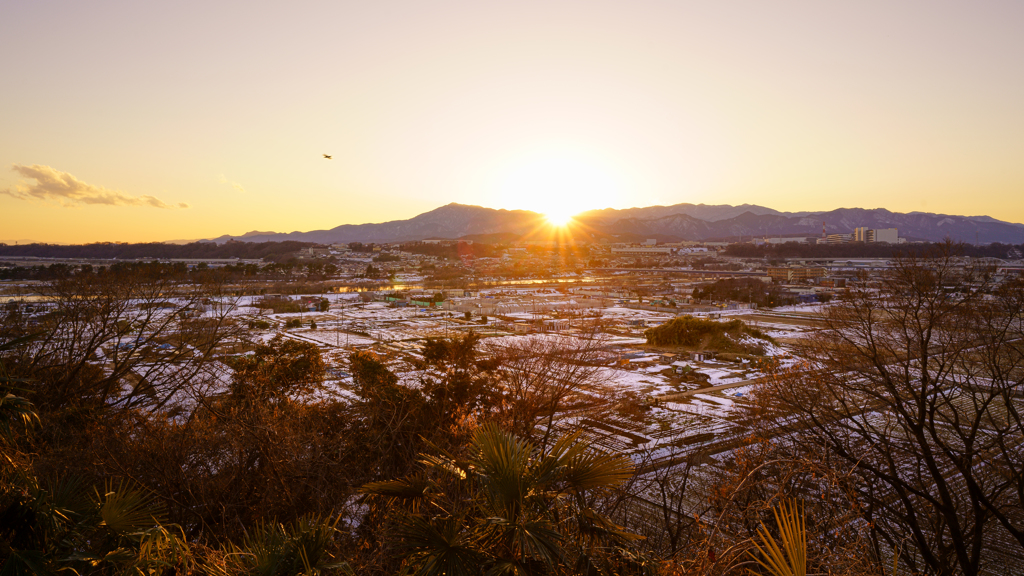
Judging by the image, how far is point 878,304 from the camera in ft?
30.3

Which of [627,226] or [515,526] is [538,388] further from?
[627,226]

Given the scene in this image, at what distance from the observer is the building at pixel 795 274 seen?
51.8 m

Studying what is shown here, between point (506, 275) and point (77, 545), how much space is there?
57971 millimetres

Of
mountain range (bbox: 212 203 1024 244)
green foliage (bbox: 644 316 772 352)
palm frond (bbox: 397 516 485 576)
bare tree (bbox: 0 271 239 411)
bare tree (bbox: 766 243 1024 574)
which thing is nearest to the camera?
palm frond (bbox: 397 516 485 576)

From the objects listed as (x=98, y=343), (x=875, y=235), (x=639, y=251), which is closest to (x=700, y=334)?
(x=98, y=343)

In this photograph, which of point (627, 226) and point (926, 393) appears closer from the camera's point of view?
point (926, 393)

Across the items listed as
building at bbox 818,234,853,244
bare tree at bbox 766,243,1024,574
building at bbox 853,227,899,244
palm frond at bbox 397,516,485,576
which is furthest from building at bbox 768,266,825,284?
palm frond at bbox 397,516,485,576

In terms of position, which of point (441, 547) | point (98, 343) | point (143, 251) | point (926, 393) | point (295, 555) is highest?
point (143, 251)

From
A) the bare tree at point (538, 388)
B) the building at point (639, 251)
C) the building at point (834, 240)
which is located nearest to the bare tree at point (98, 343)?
the bare tree at point (538, 388)

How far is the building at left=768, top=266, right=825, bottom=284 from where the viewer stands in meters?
51.8

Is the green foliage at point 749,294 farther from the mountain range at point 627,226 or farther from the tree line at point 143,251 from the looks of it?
the mountain range at point 627,226

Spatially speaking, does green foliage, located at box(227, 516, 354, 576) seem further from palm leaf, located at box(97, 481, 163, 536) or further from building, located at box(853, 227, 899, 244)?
building, located at box(853, 227, 899, 244)

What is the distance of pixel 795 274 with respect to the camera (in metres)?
53.9

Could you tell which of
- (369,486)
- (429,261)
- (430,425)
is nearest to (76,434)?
(430,425)
